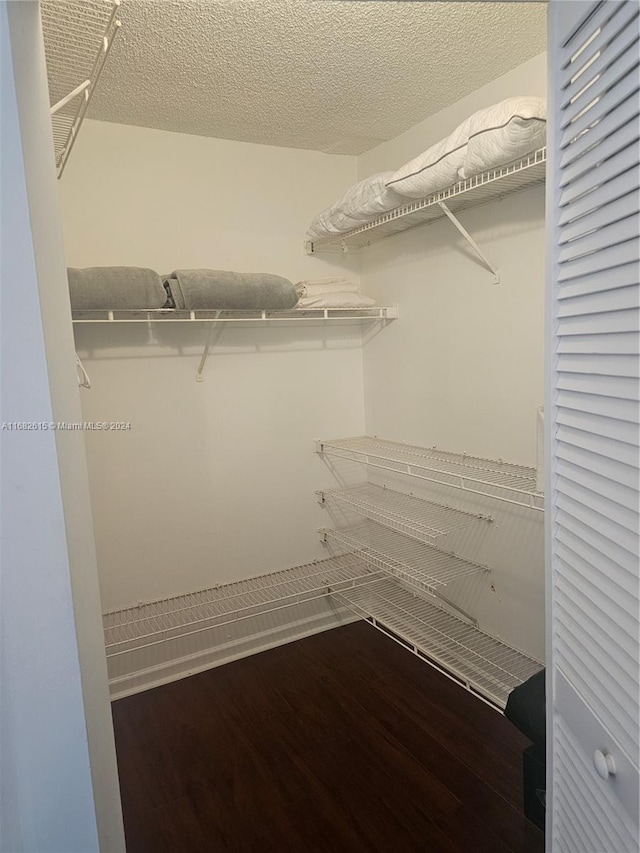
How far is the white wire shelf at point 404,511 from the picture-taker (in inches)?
89.2

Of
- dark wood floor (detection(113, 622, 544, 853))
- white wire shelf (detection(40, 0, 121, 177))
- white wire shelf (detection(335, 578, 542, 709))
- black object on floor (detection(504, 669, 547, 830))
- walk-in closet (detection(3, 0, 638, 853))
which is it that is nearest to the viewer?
white wire shelf (detection(40, 0, 121, 177))

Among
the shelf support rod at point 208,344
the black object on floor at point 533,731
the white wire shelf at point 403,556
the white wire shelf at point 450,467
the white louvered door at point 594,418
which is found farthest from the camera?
the shelf support rod at point 208,344

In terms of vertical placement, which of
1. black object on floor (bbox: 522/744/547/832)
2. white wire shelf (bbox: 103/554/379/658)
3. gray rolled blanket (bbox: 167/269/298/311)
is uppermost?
gray rolled blanket (bbox: 167/269/298/311)

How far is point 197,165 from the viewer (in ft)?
7.82

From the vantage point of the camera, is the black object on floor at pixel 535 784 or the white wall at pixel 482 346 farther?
the white wall at pixel 482 346

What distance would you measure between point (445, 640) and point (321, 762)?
685 mm

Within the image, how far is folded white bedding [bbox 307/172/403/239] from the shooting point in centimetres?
206

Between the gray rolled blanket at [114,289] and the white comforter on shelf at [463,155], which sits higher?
the white comforter on shelf at [463,155]

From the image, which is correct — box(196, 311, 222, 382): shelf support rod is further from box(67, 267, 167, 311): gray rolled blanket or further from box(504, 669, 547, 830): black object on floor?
box(504, 669, 547, 830): black object on floor

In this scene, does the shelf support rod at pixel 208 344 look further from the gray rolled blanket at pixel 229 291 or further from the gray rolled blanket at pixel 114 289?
the gray rolled blanket at pixel 114 289

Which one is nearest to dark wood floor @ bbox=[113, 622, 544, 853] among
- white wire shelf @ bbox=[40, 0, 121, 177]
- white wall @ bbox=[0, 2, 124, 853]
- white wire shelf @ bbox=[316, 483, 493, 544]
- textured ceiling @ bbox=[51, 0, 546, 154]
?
white wire shelf @ bbox=[316, 483, 493, 544]

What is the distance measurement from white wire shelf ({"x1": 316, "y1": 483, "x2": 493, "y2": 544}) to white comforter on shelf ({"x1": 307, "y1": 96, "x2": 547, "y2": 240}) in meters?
1.24

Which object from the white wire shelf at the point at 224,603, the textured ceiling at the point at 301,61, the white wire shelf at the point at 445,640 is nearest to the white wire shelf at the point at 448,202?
the textured ceiling at the point at 301,61

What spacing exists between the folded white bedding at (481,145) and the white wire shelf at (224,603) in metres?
1.74
